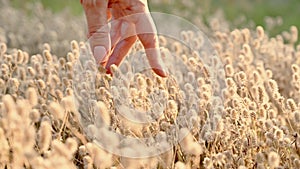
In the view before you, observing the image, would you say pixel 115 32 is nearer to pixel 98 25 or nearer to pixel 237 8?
pixel 98 25

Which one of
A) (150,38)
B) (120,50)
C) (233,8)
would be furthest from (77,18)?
(150,38)

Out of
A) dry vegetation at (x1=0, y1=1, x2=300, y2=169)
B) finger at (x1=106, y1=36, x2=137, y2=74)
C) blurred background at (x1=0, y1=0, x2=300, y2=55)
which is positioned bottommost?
dry vegetation at (x1=0, y1=1, x2=300, y2=169)

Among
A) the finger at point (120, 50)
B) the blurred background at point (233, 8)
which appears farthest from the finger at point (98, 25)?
the blurred background at point (233, 8)

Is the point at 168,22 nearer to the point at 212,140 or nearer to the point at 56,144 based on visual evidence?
the point at 212,140

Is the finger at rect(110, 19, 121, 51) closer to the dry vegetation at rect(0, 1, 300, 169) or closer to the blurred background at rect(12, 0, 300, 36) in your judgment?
the dry vegetation at rect(0, 1, 300, 169)

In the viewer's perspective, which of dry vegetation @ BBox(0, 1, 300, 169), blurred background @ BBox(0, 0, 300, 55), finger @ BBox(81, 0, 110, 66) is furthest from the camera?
blurred background @ BBox(0, 0, 300, 55)

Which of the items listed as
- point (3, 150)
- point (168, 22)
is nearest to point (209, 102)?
point (3, 150)

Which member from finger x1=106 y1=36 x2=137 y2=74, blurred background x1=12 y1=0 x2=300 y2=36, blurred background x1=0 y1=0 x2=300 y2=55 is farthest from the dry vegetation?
blurred background x1=12 y1=0 x2=300 y2=36

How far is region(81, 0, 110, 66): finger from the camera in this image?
5.89 ft

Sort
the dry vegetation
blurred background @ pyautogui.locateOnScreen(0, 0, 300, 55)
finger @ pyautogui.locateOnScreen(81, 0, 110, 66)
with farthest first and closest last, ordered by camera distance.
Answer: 1. blurred background @ pyautogui.locateOnScreen(0, 0, 300, 55)
2. finger @ pyautogui.locateOnScreen(81, 0, 110, 66)
3. the dry vegetation

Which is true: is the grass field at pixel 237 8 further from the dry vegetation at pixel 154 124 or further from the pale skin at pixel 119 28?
the pale skin at pixel 119 28

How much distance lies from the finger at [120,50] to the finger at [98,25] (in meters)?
0.10

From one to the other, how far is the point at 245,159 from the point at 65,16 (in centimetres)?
301

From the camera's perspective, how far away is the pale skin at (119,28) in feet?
5.93
